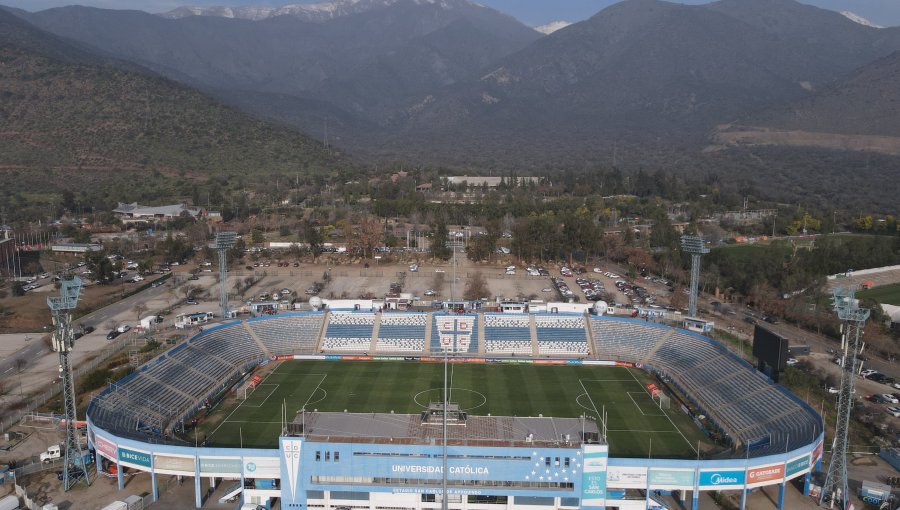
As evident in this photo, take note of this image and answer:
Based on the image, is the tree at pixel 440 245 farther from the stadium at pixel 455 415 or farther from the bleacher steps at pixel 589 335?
the bleacher steps at pixel 589 335

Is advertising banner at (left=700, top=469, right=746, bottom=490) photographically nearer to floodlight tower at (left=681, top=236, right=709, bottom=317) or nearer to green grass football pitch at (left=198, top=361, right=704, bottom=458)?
green grass football pitch at (left=198, top=361, right=704, bottom=458)

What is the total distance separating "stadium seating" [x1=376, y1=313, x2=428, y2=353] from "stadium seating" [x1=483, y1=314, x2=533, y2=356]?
4982mm

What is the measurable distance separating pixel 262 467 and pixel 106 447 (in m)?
7.71

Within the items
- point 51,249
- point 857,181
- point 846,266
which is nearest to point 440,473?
point 846,266

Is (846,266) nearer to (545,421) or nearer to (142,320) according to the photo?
(545,421)

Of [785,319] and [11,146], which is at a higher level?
[11,146]

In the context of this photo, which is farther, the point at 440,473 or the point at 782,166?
the point at 782,166

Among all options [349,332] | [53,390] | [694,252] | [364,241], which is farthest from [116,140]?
[694,252]

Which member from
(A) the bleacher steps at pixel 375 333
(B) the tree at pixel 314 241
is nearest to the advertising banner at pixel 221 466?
(A) the bleacher steps at pixel 375 333

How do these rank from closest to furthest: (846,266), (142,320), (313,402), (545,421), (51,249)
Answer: (545,421) < (313,402) < (142,320) < (846,266) < (51,249)

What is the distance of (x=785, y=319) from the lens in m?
59.3

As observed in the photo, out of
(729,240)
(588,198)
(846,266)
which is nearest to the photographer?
(846,266)

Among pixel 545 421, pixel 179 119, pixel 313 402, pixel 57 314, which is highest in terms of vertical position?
pixel 179 119

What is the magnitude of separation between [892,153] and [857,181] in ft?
100
